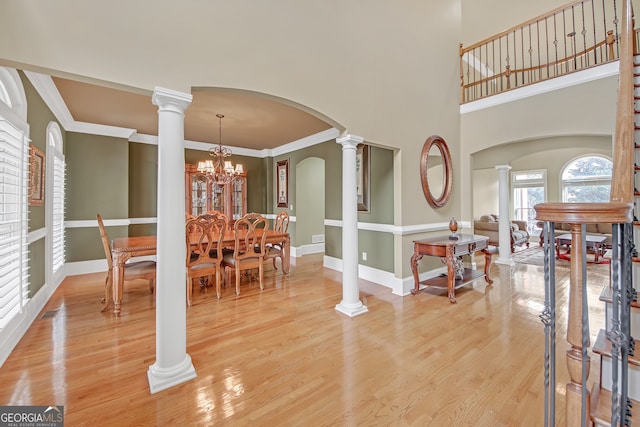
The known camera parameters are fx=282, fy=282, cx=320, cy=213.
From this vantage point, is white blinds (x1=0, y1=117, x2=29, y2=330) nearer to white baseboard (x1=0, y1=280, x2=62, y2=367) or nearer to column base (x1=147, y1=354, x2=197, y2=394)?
white baseboard (x1=0, y1=280, x2=62, y2=367)

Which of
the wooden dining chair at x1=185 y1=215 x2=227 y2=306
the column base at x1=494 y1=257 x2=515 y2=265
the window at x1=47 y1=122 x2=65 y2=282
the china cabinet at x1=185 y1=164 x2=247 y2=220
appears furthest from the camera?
the china cabinet at x1=185 y1=164 x2=247 y2=220

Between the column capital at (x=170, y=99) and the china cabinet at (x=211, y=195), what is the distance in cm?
407

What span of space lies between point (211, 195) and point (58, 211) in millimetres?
2528

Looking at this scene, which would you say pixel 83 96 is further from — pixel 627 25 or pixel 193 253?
pixel 627 25

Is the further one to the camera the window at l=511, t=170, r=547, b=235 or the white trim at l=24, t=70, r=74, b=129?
the window at l=511, t=170, r=547, b=235

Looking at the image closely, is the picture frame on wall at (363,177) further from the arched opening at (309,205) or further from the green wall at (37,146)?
the green wall at (37,146)

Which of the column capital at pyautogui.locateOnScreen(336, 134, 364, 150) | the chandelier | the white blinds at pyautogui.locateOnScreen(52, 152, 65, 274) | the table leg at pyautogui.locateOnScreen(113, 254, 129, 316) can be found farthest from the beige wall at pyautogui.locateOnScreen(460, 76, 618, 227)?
the white blinds at pyautogui.locateOnScreen(52, 152, 65, 274)

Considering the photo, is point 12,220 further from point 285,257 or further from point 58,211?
point 285,257

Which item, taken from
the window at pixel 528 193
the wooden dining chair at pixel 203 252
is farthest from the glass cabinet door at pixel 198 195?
the window at pixel 528 193

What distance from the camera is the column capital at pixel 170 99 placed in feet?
6.10

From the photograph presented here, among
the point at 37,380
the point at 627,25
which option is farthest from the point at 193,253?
the point at 627,25

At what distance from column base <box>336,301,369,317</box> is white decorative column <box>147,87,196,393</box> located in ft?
5.47

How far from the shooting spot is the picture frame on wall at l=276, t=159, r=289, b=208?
661 centimetres

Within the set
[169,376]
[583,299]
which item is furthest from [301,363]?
[583,299]
